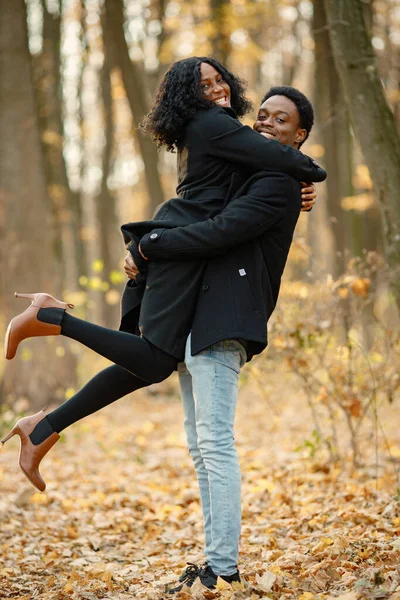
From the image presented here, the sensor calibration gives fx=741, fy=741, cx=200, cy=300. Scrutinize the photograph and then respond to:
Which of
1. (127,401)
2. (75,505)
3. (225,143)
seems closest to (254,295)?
(225,143)

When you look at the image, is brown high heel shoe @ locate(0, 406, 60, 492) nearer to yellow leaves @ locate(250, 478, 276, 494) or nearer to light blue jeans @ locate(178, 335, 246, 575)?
light blue jeans @ locate(178, 335, 246, 575)

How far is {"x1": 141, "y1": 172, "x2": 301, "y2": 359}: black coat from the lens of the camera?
3.17 metres

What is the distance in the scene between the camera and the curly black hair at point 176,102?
3.35m

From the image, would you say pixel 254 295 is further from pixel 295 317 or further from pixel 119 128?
pixel 119 128

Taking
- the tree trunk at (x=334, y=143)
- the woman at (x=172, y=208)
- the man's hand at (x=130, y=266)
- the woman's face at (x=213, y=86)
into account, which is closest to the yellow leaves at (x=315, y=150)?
the tree trunk at (x=334, y=143)

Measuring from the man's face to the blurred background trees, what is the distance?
1581 millimetres

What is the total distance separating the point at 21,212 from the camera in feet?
30.5

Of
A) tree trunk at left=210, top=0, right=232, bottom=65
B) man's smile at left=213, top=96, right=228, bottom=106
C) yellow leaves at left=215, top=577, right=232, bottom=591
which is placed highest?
tree trunk at left=210, top=0, right=232, bottom=65

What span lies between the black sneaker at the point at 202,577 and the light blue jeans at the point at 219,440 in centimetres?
3

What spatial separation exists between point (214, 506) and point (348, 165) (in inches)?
323

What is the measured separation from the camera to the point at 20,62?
30.8 ft

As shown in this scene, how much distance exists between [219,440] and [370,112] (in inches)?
110

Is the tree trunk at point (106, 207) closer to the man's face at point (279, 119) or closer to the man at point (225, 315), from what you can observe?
the man's face at point (279, 119)

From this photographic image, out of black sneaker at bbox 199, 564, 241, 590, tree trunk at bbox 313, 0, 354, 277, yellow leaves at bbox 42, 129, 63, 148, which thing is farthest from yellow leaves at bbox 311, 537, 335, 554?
yellow leaves at bbox 42, 129, 63, 148
